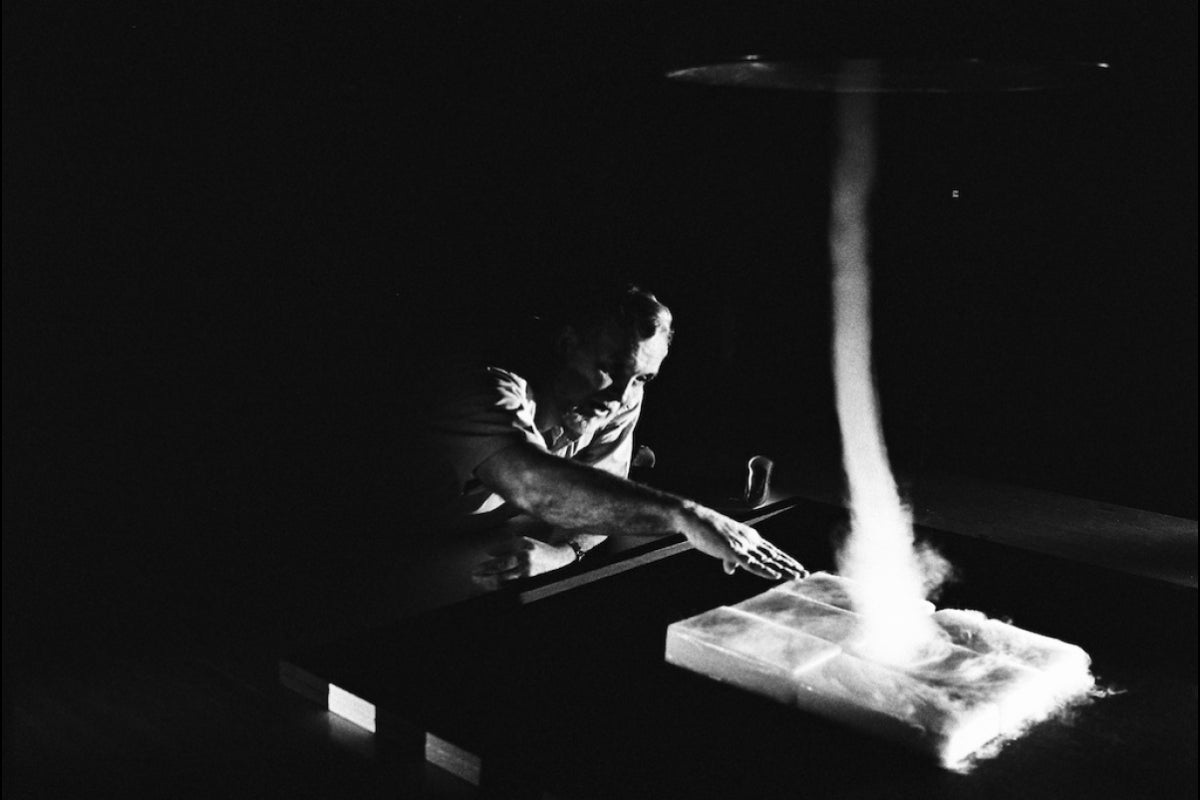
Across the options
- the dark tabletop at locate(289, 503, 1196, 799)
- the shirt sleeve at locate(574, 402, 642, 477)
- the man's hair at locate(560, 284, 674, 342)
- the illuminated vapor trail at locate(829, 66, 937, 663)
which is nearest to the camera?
the dark tabletop at locate(289, 503, 1196, 799)

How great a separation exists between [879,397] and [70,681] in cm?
331

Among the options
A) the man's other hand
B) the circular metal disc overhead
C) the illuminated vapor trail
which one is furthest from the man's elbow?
the circular metal disc overhead

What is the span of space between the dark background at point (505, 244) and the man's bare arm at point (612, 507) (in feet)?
1.01

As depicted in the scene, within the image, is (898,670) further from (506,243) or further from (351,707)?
(506,243)

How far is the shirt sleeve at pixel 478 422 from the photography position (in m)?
2.02

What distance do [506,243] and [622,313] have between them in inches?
36.1

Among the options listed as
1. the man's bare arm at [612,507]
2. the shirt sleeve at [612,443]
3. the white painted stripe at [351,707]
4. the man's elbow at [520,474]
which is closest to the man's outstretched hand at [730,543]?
the man's bare arm at [612,507]

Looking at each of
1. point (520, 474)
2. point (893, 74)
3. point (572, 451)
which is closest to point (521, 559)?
point (520, 474)

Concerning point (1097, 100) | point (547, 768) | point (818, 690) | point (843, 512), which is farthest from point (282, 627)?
point (1097, 100)

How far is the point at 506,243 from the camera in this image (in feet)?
10.3

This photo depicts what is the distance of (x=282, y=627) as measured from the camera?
1.54 meters

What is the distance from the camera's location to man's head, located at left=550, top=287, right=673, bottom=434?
7.59ft

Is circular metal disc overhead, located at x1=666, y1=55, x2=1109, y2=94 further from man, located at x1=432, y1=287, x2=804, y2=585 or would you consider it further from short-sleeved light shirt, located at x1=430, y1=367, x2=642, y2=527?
short-sleeved light shirt, located at x1=430, y1=367, x2=642, y2=527

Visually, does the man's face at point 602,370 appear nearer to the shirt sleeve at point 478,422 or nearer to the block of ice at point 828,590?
the shirt sleeve at point 478,422
